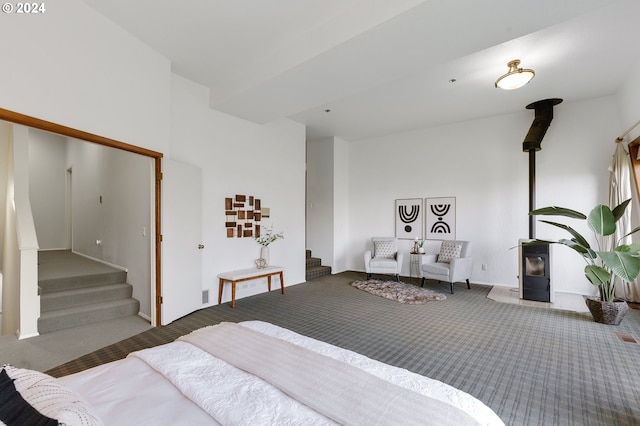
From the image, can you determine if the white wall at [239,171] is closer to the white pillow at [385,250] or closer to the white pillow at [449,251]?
the white pillow at [385,250]

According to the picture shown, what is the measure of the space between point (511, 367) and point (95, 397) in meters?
3.17

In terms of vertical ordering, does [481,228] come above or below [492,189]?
below

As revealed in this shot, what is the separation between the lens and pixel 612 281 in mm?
3914

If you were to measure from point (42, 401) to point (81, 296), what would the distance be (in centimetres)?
389

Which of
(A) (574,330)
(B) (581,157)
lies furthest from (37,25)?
(B) (581,157)

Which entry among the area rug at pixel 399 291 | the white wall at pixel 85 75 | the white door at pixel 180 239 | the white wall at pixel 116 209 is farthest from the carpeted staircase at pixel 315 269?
the white wall at pixel 85 75

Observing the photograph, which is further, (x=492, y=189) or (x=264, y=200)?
(x=492, y=189)

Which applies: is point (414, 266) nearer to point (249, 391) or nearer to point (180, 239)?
point (180, 239)

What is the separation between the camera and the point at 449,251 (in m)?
5.95

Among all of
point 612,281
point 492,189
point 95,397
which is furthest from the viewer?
point 492,189

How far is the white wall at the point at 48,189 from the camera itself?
7129mm

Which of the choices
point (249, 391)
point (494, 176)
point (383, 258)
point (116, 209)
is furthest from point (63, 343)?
point (494, 176)

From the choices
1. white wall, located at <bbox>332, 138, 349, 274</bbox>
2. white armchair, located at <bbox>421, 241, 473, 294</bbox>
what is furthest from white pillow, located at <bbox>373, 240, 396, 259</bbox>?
white wall, located at <bbox>332, 138, 349, 274</bbox>

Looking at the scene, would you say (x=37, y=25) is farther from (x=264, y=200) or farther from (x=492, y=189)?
(x=492, y=189)
